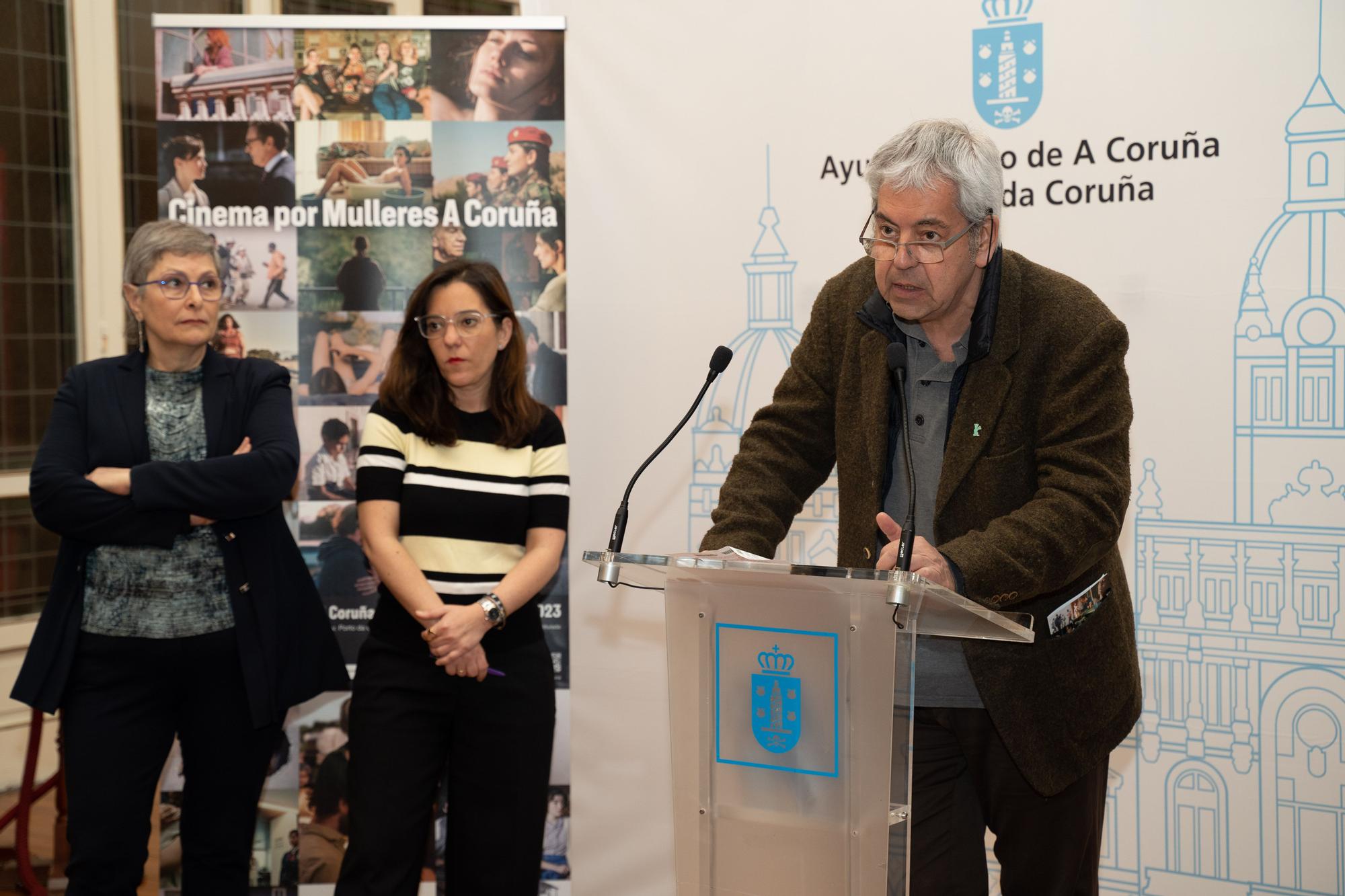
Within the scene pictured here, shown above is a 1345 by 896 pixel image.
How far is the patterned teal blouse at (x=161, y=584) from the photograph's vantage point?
258 centimetres

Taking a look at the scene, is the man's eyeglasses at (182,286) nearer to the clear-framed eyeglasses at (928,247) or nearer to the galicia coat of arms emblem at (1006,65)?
the clear-framed eyeglasses at (928,247)

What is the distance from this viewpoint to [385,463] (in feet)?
8.93

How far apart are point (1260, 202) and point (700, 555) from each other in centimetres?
189

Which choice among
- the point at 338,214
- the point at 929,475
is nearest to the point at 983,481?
the point at 929,475

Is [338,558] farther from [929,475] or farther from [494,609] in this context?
[929,475]

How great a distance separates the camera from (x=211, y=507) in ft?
8.46

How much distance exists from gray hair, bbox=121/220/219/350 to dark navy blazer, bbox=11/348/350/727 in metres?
0.13

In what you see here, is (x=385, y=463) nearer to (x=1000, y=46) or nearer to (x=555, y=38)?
(x=555, y=38)

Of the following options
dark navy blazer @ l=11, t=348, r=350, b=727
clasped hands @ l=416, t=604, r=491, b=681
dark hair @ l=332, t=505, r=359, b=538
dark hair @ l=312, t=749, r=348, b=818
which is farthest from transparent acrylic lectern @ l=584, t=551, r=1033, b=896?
dark hair @ l=312, t=749, r=348, b=818

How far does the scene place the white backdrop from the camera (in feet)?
8.66

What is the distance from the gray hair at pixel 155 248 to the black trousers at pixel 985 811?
6.60ft

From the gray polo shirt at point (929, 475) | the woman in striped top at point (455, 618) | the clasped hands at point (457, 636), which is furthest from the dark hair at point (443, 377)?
the gray polo shirt at point (929, 475)

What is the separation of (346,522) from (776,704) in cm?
218

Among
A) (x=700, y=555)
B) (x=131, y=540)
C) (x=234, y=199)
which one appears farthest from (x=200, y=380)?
(x=700, y=555)
